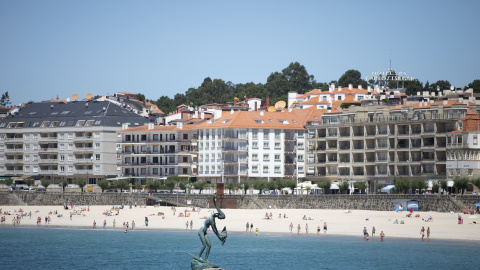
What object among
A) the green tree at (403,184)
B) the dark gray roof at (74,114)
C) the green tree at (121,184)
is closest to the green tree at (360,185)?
the green tree at (403,184)

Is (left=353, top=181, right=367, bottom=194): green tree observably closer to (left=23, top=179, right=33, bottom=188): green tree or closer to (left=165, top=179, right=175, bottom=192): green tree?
(left=165, top=179, right=175, bottom=192): green tree

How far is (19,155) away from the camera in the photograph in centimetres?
16750

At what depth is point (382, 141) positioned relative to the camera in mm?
126750

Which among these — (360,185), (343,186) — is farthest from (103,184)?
(360,185)

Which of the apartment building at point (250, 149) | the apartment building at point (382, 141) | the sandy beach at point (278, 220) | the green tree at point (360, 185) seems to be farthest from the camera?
the apartment building at point (250, 149)

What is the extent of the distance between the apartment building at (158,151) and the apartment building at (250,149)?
4298 mm

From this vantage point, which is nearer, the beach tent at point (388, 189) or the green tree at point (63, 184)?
the beach tent at point (388, 189)

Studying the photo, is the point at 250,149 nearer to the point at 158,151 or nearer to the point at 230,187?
the point at 230,187

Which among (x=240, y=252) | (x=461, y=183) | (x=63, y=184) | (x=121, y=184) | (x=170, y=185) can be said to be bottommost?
(x=240, y=252)

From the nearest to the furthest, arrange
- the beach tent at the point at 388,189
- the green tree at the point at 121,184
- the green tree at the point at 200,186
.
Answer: the beach tent at the point at 388,189, the green tree at the point at 200,186, the green tree at the point at 121,184

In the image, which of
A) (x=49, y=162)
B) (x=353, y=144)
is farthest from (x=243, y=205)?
(x=49, y=162)

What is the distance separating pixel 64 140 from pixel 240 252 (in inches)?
2946

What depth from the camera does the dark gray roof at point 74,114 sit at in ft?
532

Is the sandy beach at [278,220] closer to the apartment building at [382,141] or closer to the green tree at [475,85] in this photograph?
the apartment building at [382,141]
